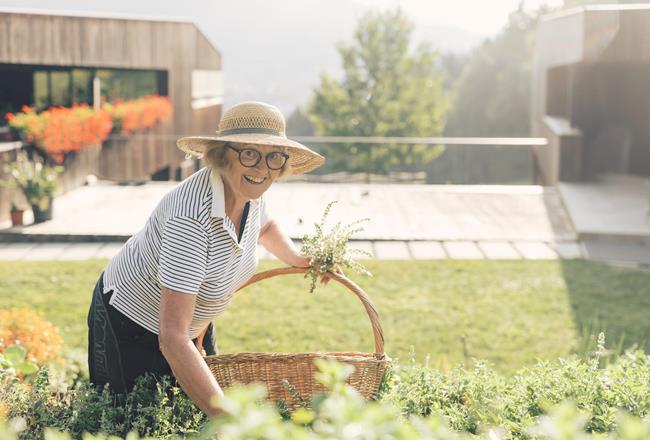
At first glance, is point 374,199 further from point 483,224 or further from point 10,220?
point 10,220

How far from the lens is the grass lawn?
242 inches

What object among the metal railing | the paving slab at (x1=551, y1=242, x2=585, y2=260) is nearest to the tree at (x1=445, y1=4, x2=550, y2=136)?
the metal railing

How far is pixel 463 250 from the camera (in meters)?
9.25

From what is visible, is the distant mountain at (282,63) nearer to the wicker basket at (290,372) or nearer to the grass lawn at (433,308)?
the grass lawn at (433,308)

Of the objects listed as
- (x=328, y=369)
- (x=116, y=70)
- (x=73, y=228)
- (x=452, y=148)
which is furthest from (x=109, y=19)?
(x=328, y=369)

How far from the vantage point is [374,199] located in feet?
42.3

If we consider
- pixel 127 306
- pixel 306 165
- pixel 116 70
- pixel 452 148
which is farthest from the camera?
pixel 116 70

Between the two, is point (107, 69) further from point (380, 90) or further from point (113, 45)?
point (380, 90)

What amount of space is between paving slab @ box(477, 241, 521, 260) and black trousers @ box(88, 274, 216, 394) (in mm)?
6088

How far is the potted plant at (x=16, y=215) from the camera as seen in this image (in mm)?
10039

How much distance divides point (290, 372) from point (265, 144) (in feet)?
2.58

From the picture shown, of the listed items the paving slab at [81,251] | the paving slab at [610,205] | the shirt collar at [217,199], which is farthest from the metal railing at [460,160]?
the shirt collar at [217,199]

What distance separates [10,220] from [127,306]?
800 centimetres

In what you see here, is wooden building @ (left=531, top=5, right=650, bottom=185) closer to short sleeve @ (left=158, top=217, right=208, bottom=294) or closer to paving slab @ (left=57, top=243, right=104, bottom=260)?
paving slab @ (left=57, top=243, right=104, bottom=260)
